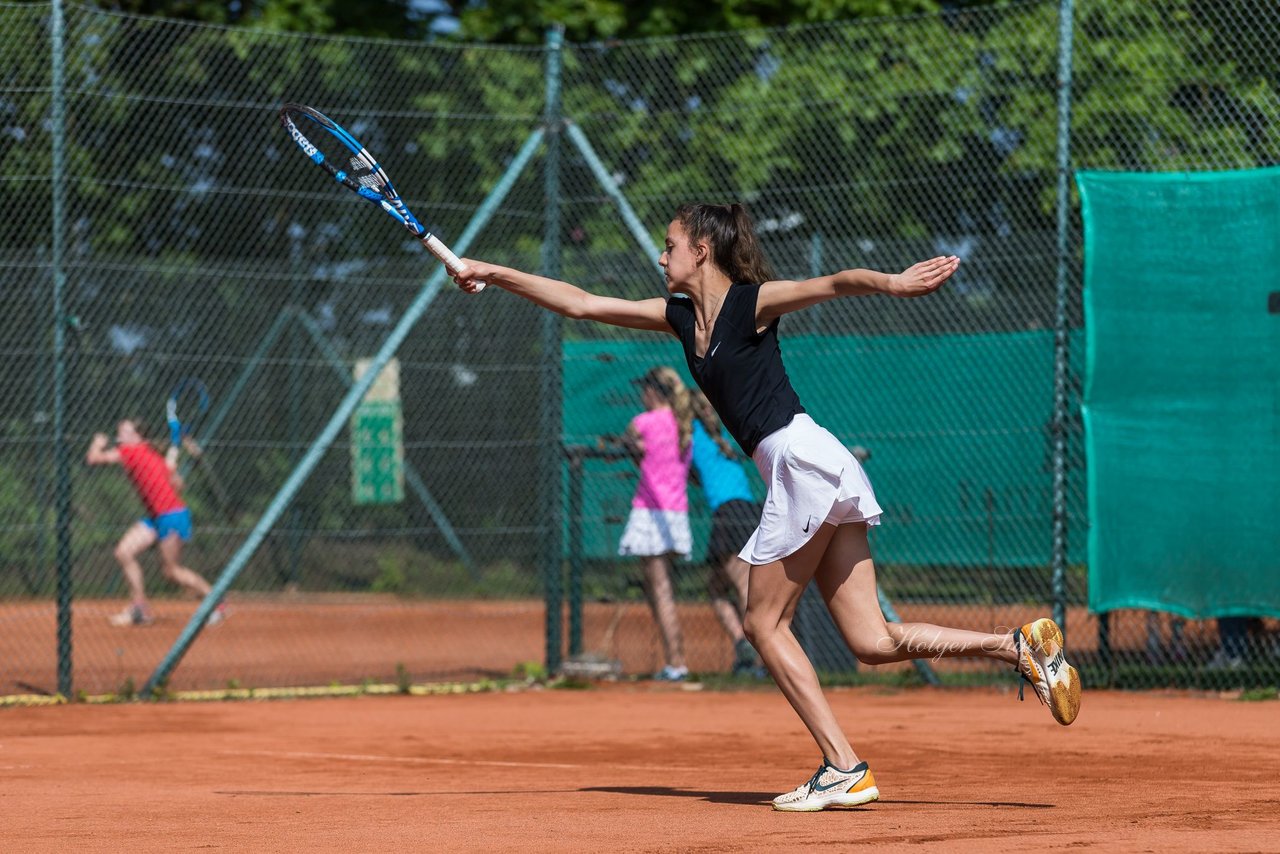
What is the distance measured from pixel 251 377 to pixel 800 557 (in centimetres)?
944

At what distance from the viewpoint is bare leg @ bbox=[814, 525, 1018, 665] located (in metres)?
5.21

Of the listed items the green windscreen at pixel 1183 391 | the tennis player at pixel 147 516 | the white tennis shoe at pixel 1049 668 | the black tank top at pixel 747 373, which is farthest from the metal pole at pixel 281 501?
the white tennis shoe at pixel 1049 668

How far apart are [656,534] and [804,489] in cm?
481

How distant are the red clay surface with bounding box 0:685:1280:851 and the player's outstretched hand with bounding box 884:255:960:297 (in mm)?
1577

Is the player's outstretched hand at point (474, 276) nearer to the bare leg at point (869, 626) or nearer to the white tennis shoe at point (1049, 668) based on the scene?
the bare leg at point (869, 626)

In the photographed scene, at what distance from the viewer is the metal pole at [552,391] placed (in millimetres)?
10320

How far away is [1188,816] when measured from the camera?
197 inches

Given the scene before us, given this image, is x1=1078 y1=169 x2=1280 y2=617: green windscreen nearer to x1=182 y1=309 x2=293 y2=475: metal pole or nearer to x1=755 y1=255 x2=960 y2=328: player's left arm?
x1=755 y1=255 x2=960 y2=328: player's left arm

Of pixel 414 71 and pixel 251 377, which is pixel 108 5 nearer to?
pixel 251 377

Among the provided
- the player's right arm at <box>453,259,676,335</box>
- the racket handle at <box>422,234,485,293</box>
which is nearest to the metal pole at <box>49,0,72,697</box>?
the racket handle at <box>422,234,485,293</box>

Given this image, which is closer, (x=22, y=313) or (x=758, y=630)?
(x=758, y=630)

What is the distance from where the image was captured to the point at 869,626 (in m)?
5.28

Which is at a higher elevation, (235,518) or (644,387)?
(644,387)

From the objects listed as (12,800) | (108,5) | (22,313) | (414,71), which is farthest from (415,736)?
(108,5)
